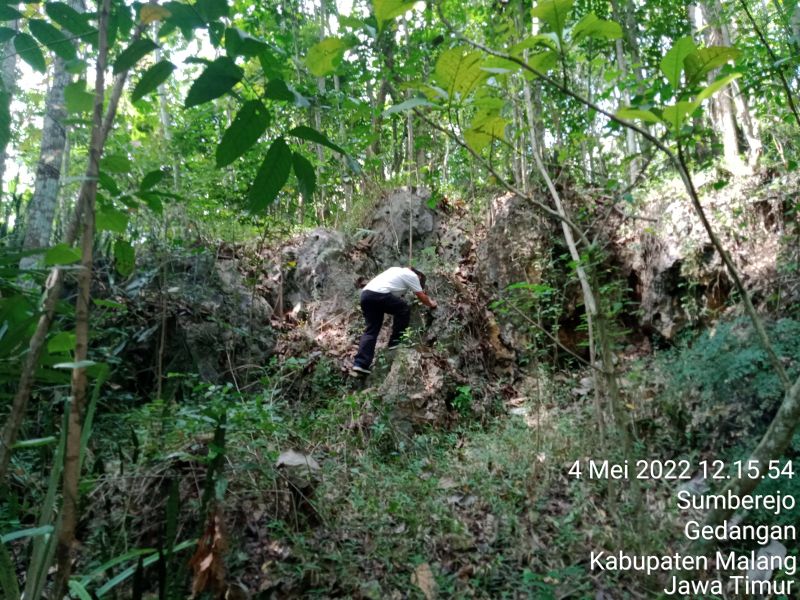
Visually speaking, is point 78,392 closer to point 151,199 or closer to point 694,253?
point 151,199

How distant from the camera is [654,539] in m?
2.94

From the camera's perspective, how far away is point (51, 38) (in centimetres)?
106

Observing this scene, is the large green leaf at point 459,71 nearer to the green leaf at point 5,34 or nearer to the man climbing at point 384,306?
the green leaf at point 5,34

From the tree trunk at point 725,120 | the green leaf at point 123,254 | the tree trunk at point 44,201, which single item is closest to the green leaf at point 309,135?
the green leaf at point 123,254

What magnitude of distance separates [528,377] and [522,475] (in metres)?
2.30

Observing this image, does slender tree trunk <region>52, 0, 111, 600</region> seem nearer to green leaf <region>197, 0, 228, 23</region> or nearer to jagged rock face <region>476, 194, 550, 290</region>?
green leaf <region>197, 0, 228, 23</region>

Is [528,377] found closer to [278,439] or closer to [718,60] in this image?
[278,439]

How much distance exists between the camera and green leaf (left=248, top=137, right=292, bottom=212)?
92 centimetres

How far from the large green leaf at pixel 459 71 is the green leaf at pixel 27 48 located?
2.98 ft

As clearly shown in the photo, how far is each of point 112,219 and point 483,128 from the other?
1.12 metres

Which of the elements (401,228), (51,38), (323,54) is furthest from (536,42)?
(401,228)

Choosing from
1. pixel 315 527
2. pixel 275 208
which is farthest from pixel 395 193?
pixel 315 527

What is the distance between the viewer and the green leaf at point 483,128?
162 cm

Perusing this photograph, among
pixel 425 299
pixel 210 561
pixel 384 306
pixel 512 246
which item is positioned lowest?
pixel 210 561
